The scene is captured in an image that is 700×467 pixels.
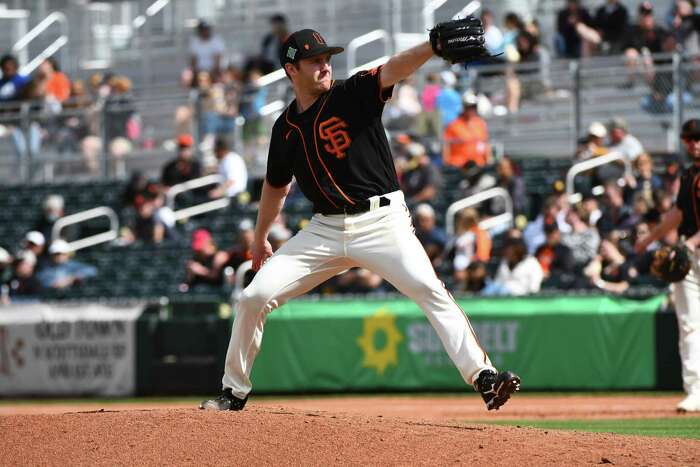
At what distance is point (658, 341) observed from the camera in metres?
14.1

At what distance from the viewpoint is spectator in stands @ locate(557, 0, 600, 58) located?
19.0 meters

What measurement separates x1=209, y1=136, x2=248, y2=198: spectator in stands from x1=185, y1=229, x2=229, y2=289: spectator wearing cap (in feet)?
6.96

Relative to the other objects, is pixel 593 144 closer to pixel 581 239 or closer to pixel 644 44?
pixel 644 44

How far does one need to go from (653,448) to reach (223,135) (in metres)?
14.7

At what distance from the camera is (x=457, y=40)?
23.1 feet

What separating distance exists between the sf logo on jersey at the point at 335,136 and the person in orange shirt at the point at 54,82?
16714mm

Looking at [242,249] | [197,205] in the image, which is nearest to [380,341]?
[242,249]

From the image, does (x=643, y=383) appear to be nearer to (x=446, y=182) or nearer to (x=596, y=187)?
(x=596, y=187)

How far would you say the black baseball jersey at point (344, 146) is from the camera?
7.68 m

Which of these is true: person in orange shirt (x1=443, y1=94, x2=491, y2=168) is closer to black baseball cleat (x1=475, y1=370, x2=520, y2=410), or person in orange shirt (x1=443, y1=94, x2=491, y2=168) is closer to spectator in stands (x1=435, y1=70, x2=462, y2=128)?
spectator in stands (x1=435, y1=70, x2=462, y2=128)

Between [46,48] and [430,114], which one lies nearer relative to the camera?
[430,114]

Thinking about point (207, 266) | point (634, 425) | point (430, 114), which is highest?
point (430, 114)

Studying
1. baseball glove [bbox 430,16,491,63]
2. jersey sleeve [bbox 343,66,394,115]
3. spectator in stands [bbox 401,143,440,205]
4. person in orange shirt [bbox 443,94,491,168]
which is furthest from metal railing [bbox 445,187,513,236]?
baseball glove [bbox 430,16,491,63]

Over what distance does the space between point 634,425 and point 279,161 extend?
145 inches
